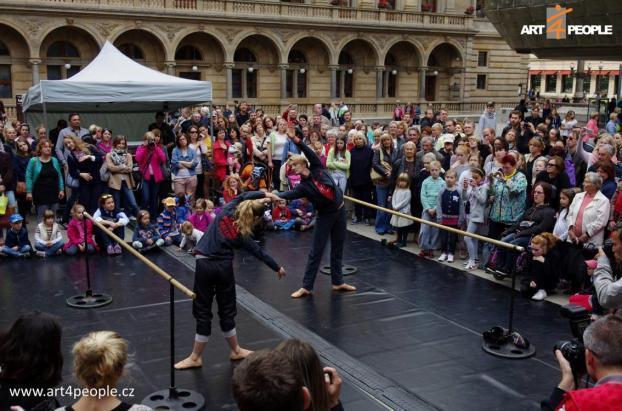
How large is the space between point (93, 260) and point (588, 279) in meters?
7.34

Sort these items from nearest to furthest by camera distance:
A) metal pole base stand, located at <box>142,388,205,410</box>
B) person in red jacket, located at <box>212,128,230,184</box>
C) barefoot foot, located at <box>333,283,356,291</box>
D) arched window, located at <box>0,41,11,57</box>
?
metal pole base stand, located at <box>142,388,205,410</box>
barefoot foot, located at <box>333,283,356,291</box>
person in red jacket, located at <box>212,128,230,184</box>
arched window, located at <box>0,41,11,57</box>

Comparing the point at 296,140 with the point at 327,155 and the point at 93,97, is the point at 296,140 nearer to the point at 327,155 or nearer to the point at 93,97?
the point at 327,155

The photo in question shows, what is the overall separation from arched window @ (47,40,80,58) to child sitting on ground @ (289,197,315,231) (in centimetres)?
2367

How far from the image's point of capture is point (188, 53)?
35.8 m

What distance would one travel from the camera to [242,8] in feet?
115

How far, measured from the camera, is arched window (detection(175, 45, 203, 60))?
35.6 metres

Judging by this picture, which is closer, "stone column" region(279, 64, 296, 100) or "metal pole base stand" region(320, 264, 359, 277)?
"metal pole base stand" region(320, 264, 359, 277)

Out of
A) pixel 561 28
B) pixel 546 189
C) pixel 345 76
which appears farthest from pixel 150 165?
pixel 345 76

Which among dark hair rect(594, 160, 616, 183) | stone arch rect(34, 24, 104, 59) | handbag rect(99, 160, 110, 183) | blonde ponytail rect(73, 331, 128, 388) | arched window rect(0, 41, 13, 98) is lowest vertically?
blonde ponytail rect(73, 331, 128, 388)

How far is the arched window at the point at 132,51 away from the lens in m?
33.9

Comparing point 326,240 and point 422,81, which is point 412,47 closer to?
point 422,81

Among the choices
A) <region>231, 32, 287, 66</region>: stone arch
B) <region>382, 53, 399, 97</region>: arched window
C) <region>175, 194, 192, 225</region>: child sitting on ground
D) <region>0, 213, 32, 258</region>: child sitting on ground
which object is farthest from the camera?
<region>382, 53, 399, 97</region>: arched window

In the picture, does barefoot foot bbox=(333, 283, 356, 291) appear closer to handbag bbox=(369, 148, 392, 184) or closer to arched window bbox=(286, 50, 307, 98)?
handbag bbox=(369, 148, 392, 184)

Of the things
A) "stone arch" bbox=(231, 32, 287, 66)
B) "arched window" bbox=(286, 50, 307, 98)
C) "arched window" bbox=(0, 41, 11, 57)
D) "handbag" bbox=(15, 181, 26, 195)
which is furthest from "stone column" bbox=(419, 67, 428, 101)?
"handbag" bbox=(15, 181, 26, 195)
